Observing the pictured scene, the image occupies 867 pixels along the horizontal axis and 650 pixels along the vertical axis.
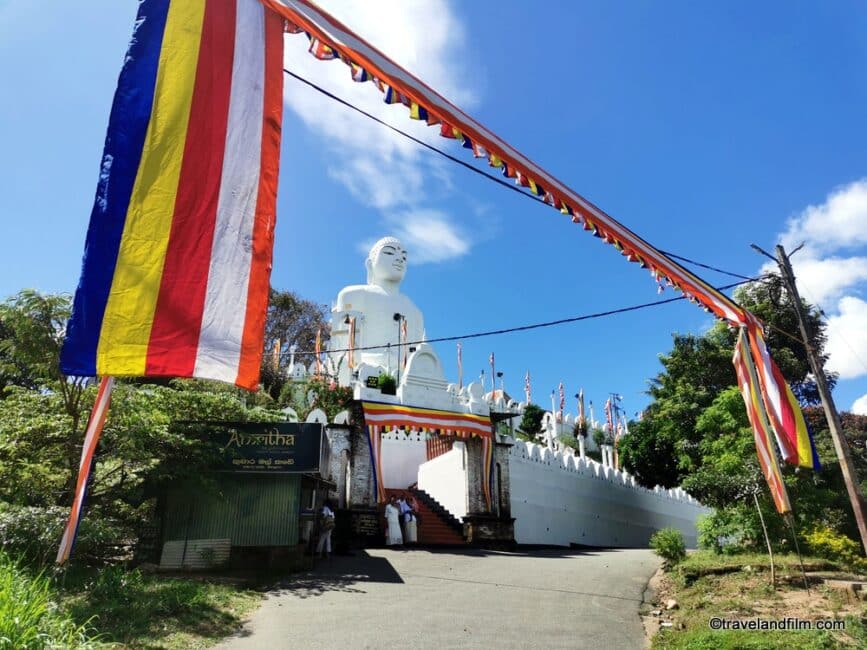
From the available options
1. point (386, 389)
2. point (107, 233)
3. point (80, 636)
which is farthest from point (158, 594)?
point (386, 389)

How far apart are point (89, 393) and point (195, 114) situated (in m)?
7.19

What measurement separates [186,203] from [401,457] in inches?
809

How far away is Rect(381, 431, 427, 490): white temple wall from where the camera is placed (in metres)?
23.7

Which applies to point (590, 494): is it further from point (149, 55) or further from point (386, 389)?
point (149, 55)

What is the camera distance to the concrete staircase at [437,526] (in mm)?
17891

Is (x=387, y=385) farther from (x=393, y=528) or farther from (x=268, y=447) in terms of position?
(x=268, y=447)

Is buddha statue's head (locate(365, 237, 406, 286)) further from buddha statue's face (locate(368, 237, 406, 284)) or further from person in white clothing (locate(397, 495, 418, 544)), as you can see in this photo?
person in white clothing (locate(397, 495, 418, 544))

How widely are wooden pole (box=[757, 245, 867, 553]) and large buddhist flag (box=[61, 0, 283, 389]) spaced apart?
336 inches

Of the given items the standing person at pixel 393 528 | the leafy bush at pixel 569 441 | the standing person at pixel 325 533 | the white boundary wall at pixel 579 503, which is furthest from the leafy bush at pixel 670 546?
the leafy bush at pixel 569 441

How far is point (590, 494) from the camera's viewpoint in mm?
23500

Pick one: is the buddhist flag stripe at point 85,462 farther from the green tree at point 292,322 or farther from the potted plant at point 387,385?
the green tree at point 292,322

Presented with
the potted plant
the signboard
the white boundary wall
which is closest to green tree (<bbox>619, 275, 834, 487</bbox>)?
the white boundary wall

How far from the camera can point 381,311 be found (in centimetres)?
3444

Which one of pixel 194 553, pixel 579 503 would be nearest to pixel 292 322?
pixel 579 503
